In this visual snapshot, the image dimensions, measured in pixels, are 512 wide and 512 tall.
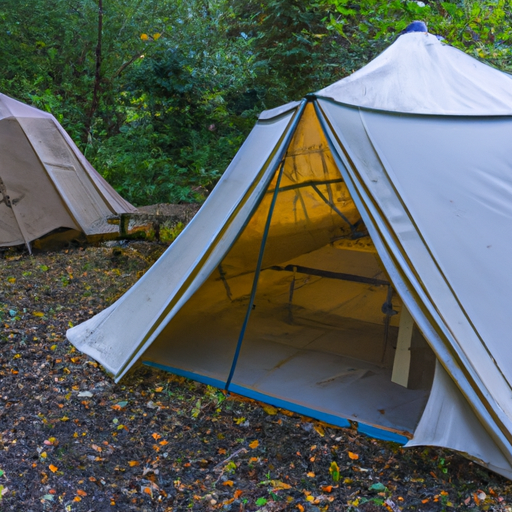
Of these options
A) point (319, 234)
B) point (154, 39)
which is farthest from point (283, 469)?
point (154, 39)

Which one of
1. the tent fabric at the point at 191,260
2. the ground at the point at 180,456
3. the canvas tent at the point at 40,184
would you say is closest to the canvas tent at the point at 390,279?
the tent fabric at the point at 191,260

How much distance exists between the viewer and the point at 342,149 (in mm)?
2846

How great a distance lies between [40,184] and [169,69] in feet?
8.21

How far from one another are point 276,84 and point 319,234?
3.20 m

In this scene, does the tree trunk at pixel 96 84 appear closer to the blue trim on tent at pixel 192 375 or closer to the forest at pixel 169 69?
the forest at pixel 169 69

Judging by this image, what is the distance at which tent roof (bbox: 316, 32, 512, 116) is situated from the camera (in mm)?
3111

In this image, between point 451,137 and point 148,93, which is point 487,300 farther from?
point 148,93

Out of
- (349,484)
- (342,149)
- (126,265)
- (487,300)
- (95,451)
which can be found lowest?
(126,265)

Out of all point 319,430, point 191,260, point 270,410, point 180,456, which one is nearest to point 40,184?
point 191,260

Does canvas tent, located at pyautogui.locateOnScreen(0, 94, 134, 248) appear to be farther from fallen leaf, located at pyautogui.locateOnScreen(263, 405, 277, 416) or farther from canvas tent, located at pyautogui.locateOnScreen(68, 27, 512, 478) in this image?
Answer: fallen leaf, located at pyautogui.locateOnScreen(263, 405, 277, 416)

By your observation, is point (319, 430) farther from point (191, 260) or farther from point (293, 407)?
point (191, 260)

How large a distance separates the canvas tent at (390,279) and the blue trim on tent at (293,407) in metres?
0.01

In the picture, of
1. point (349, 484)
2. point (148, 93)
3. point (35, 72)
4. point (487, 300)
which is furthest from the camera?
point (35, 72)

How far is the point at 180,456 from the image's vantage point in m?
2.62
